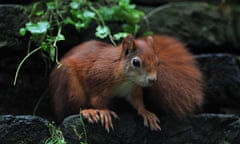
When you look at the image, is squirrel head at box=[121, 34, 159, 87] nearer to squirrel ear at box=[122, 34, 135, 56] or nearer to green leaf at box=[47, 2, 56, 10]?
squirrel ear at box=[122, 34, 135, 56]

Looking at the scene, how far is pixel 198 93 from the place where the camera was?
11.9 ft

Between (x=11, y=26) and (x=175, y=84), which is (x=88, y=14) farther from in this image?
(x=175, y=84)

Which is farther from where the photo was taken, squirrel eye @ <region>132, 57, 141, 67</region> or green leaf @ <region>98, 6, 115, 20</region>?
green leaf @ <region>98, 6, 115, 20</region>

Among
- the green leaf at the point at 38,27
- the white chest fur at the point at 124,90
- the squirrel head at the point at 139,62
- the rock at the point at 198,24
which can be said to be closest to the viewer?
the squirrel head at the point at 139,62

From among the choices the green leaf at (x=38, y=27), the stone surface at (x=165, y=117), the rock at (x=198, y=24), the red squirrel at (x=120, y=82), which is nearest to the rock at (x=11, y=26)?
the stone surface at (x=165, y=117)

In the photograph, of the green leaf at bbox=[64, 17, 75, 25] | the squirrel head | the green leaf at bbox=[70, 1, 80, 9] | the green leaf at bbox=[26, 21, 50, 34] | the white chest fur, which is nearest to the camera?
the squirrel head

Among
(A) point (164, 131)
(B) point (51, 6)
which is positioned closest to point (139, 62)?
(A) point (164, 131)

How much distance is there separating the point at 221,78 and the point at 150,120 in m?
1.06

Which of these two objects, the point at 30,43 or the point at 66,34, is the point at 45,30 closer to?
the point at 30,43

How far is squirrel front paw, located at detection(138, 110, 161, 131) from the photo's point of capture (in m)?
3.39

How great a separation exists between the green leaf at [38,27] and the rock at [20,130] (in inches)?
31.5

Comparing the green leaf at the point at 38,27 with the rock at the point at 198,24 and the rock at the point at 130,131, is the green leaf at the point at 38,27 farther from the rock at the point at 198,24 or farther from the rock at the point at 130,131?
the rock at the point at 198,24

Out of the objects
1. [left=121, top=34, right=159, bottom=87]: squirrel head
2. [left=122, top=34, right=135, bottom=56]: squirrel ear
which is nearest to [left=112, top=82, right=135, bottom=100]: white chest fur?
[left=121, top=34, right=159, bottom=87]: squirrel head

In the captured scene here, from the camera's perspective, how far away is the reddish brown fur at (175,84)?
3518mm
